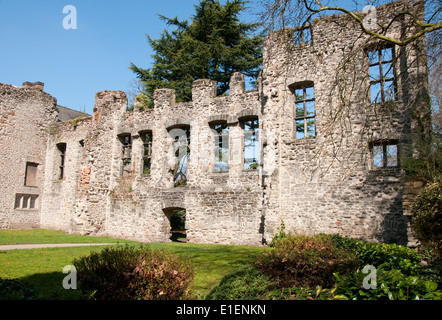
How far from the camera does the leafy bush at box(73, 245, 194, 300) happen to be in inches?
207

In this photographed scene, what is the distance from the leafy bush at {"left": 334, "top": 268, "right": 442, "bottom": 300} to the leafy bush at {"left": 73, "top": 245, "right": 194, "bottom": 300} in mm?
2564

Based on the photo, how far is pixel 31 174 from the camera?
922 inches

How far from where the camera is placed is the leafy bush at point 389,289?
383 cm

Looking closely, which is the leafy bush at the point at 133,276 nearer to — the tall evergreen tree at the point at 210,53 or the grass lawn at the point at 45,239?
the grass lawn at the point at 45,239

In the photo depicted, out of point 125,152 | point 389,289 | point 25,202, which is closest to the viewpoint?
point 389,289

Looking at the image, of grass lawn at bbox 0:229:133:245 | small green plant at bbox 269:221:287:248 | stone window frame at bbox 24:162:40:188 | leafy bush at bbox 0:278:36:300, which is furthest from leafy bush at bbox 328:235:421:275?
stone window frame at bbox 24:162:40:188

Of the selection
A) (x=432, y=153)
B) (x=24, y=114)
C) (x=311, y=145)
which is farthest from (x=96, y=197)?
(x=432, y=153)

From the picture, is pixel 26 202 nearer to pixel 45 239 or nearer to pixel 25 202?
pixel 25 202

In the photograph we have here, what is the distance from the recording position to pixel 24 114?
23078 millimetres

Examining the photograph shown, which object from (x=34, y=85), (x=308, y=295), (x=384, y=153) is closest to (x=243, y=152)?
(x=384, y=153)

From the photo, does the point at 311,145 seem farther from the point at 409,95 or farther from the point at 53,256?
the point at 53,256

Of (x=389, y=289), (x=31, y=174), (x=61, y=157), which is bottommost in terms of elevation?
(x=389, y=289)

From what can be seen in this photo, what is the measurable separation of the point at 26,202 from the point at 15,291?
21.2m
